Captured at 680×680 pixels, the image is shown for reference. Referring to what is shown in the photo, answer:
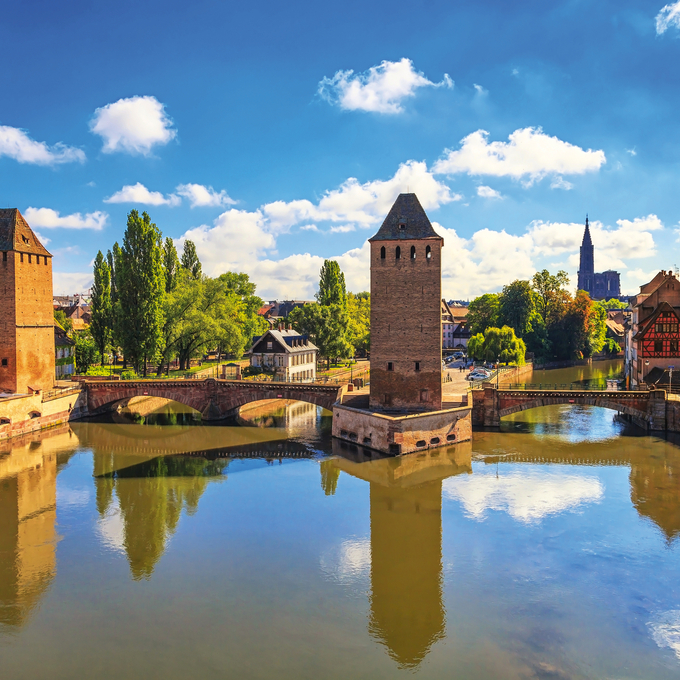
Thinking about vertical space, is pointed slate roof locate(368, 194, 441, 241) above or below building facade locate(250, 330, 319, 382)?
above

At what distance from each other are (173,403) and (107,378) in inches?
263

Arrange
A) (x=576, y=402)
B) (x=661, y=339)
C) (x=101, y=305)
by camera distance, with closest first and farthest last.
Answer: (x=576, y=402), (x=661, y=339), (x=101, y=305)

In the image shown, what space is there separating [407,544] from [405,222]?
2104 cm

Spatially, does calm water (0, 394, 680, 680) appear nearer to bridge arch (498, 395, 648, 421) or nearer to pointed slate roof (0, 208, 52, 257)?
bridge arch (498, 395, 648, 421)

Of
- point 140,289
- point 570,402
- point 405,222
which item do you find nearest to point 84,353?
point 140,289

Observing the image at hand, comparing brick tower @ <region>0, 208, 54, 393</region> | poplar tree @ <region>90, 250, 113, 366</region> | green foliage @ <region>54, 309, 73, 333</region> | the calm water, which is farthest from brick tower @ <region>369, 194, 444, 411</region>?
green foliage @ <region>54, 309, 73, 333</region>

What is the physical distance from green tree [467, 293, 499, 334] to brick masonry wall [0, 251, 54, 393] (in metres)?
60.6

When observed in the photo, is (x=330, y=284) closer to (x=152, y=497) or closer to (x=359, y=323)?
(x=359, y=323)

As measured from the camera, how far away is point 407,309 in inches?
1409

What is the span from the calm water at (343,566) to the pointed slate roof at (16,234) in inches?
630

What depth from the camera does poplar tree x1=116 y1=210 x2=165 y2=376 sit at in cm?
4812

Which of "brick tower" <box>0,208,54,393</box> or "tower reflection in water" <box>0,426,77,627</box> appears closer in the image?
"tower reflection in water" <box>0,426,77,627</box>

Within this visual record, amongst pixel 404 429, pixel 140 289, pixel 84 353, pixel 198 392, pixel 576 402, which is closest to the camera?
pixel 404 429

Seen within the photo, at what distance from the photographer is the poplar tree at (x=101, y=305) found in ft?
186
